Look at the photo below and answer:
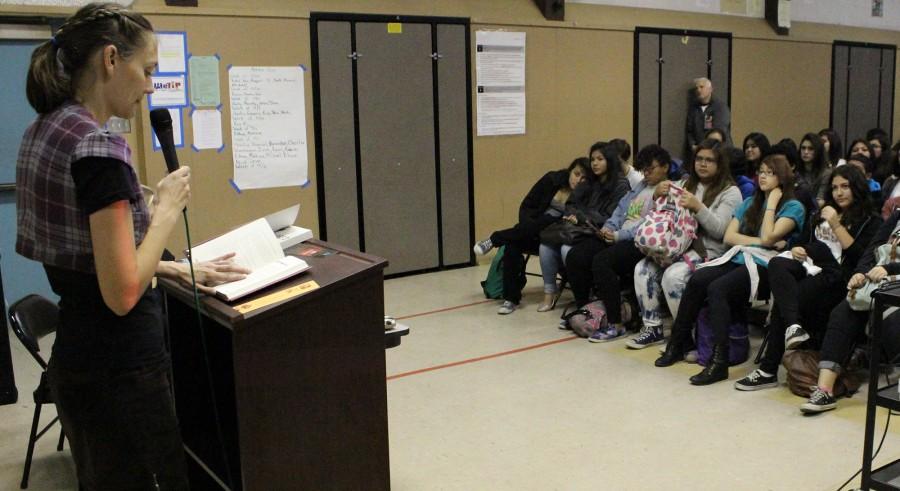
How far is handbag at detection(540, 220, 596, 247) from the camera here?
191 inches

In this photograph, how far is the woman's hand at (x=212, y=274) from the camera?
74.8 inches

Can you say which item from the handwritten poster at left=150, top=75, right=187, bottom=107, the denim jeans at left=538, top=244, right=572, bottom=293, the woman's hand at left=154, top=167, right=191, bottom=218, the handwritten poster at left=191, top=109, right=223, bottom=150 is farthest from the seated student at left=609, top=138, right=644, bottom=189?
the woman's hand at left=154, top=167, right=191, bottom=218

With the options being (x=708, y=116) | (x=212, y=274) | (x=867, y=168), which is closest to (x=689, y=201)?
(x=867, y=168)

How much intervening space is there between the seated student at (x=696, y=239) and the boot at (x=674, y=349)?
17 centimetres

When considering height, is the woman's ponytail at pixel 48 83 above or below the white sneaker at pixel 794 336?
above

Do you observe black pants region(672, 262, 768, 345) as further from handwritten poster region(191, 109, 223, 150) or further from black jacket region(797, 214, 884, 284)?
handwritten poster region(191, 109, 223, 150)

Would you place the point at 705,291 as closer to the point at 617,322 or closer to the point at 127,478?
the point at 617,322

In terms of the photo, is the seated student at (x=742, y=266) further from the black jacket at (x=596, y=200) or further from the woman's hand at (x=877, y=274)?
the black jacket at (x=596, y=200)

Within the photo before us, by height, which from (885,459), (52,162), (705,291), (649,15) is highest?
(649,15)

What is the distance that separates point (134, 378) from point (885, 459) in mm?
2649

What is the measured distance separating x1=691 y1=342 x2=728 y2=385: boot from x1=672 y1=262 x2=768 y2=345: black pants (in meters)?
0.04

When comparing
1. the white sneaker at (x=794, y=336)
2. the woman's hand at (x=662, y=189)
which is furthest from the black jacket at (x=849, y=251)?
the woman's hand at (x=662, y=189)

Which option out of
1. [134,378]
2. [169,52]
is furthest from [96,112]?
[169,52]

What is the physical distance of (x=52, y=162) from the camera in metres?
1.40
